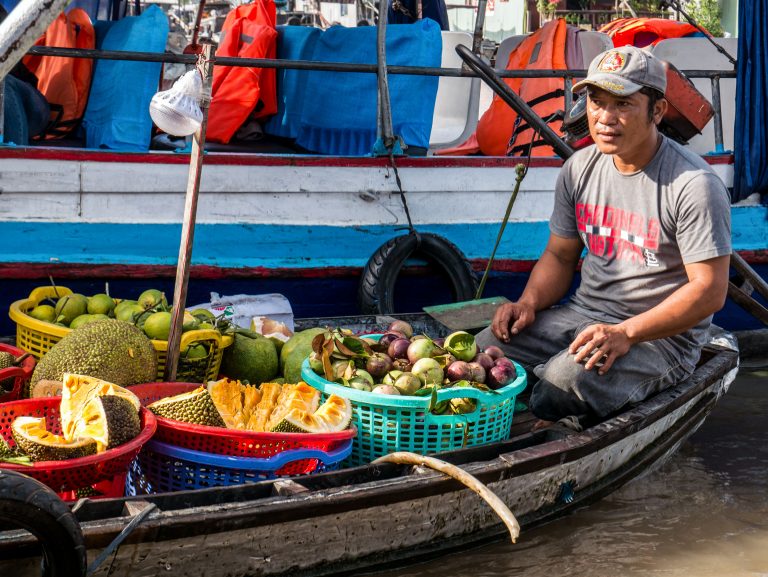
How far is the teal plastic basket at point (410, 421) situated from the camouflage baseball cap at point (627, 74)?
1198 millimetres

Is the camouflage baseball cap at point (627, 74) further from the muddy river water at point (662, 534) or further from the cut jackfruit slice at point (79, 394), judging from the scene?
the cut jackfruit slice at point (79, 394)

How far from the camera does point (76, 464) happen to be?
2.68 meters

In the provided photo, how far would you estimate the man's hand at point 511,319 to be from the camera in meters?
4.04

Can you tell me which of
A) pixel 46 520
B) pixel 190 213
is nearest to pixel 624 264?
pixel 190 213

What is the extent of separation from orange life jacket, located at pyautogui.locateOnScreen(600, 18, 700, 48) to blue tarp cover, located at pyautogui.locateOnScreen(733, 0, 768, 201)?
6.37 feet

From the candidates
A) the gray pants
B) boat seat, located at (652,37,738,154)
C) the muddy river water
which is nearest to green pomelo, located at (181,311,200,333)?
the muddy river water

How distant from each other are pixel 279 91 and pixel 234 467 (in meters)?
3.48

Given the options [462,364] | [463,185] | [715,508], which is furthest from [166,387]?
[463,185]

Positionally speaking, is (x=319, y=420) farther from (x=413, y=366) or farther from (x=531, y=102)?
(x=531, y=102)

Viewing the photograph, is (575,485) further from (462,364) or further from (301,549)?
(301,549)

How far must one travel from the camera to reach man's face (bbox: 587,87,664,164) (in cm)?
356

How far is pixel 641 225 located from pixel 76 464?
2.29m

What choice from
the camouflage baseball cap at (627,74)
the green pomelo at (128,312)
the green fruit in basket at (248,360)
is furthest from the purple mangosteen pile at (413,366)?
the camouflage baseball cap at (627,74)

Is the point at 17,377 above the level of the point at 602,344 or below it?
below
